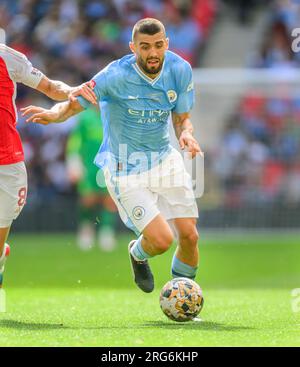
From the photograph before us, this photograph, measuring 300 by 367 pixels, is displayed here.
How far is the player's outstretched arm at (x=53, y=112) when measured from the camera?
8.88m

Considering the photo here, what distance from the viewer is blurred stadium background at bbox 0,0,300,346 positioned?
13492 mm

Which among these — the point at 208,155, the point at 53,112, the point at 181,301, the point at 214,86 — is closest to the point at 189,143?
the point at 53,112

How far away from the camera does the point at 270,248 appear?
18016mm

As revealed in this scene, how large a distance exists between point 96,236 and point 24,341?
37.9ft

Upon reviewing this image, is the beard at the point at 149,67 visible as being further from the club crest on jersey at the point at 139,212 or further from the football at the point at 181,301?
the football at the point at 181,301

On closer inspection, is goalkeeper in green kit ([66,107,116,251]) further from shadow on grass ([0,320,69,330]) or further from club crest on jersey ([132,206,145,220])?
shadow on grass ([0,320,69,330])

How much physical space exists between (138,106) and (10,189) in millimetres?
1343

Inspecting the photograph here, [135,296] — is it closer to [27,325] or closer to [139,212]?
[139,212]

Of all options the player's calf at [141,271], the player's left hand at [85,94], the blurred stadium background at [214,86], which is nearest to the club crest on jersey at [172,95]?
the player's left hand at [85,94]

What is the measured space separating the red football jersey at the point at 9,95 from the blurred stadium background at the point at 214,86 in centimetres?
997

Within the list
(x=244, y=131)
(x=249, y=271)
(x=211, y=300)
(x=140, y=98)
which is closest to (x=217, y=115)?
(x=244, y=131)

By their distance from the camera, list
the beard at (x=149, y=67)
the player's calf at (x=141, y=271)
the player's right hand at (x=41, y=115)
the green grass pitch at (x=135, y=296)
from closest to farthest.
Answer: the green grass pitch at (x=135, y=296) → the player's right hand at (x=41, y=115) → the beard at (x=149, y=67) → the player's calf at (x=141, y=271)

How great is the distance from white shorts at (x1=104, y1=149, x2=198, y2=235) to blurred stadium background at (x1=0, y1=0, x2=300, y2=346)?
1.07 metres

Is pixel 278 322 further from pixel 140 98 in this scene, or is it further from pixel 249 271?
pixel 249 271
